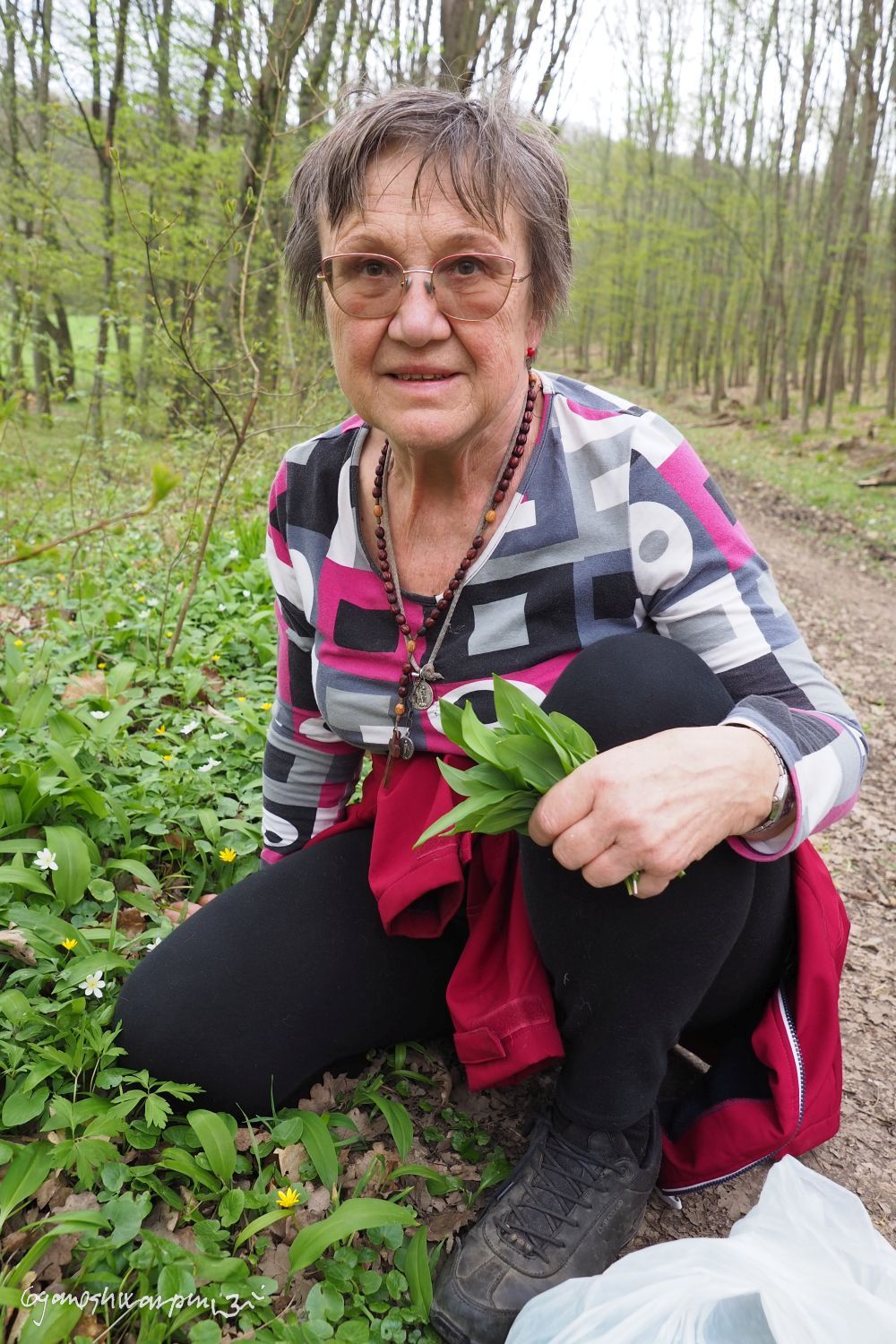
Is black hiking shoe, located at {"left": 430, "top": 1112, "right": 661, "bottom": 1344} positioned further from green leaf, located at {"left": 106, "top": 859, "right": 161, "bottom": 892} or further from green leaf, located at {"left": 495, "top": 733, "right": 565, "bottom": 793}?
green leaf, located at {"left": 106, "top": 859, "right": 161, "bottom": 892}

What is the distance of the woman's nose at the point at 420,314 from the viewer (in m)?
1.34

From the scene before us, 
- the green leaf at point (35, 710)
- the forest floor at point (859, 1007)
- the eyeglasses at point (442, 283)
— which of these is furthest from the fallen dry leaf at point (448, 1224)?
the green leaf at point (35, 710)

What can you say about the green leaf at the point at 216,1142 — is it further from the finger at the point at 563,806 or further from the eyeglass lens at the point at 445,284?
the eyeglass lens at the point at 445,284

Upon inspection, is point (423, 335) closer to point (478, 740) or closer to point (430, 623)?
point (430, 623)

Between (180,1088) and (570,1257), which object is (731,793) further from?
(180,1088)

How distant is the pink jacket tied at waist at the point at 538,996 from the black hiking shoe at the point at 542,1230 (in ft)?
0.42

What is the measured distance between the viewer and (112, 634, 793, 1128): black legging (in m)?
1.15

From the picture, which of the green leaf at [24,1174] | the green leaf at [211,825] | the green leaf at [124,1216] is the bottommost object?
the green leaf at [124,1216]

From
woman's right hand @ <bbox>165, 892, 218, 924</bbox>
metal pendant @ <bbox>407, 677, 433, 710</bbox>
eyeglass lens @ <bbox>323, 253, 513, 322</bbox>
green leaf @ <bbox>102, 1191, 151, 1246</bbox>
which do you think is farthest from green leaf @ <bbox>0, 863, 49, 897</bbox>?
eyeglass lens @ <bbox>323, 253, 513, 322</bbox>

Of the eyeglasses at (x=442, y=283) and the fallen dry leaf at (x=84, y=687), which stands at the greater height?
the eyeglasses at (x=442, y=283)

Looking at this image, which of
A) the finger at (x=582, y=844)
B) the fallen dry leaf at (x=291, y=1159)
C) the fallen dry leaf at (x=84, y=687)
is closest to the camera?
the finger at (x=582, y=844)

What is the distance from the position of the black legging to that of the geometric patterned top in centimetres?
12

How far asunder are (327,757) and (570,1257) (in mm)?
948

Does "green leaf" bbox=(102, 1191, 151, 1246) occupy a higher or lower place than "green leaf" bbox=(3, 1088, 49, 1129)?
lower
